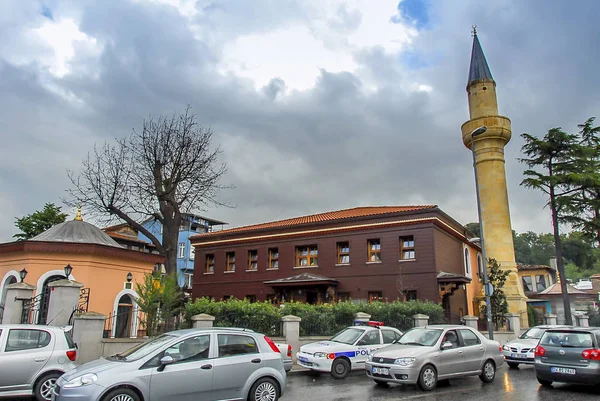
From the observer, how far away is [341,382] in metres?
11.7

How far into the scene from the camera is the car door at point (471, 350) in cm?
1130

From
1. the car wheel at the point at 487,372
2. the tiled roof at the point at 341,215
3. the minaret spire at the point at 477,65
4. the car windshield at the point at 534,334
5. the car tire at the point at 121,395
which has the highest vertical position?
the minaret spire at the point at 477,65

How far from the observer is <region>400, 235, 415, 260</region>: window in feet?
86.3

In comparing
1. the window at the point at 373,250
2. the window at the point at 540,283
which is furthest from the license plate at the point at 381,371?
the window at the point at 540,283

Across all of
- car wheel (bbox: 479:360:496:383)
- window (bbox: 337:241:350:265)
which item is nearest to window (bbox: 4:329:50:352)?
car wheel (bbox: 479:360:496:383)

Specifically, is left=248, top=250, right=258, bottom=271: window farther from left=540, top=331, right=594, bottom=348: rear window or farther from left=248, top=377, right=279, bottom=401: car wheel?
left=248, top=377, right=279, bottom=401: car wheel

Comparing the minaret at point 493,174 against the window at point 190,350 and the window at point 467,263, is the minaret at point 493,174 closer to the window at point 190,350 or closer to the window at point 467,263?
the window at point 467,263

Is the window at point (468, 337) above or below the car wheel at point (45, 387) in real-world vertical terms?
above

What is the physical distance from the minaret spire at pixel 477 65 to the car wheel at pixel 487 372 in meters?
26.0

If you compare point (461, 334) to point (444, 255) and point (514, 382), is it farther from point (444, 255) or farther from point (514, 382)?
point (444, 255)

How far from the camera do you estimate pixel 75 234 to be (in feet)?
63.3

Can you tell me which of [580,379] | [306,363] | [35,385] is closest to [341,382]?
[306,363]

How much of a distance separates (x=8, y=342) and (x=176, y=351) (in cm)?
374

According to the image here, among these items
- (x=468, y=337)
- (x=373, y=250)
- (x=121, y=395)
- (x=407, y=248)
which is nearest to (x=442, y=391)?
(x=468, y=337)
